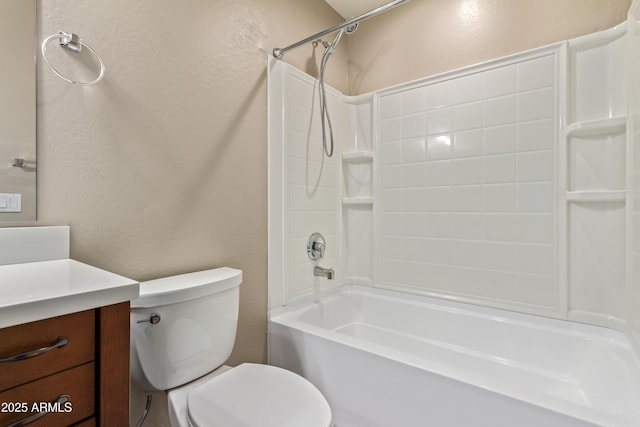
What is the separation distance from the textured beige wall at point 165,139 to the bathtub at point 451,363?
438 millimetres

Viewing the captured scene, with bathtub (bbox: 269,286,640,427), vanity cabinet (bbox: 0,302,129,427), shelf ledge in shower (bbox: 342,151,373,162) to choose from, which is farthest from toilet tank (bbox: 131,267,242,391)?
shelf ledge in shower (bbox: 342,151,373,162)

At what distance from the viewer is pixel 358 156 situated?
213 centimetres

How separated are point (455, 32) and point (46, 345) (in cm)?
223

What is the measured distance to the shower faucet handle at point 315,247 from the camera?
1.88 meters

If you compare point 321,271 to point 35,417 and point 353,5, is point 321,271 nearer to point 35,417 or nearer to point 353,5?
point 35,417

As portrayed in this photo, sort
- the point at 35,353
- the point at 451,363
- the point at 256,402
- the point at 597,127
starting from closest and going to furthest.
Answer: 1. the point at 35,353
2. the point at 256,402
3. the point at 597,127
4. the point at 451,363

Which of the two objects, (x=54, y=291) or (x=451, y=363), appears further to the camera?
(x=451, y=363)

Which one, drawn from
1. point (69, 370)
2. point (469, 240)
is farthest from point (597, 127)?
point (69, 370)

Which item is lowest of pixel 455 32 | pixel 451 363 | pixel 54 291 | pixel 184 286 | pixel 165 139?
pixel 451 363

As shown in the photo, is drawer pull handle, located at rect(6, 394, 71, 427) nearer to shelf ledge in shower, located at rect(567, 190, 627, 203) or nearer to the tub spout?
the tub spout

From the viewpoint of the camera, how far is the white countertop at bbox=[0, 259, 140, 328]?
515mm

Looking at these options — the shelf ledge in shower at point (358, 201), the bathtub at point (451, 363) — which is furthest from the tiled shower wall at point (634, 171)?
the shelf ledge in shower at point (358, 201)

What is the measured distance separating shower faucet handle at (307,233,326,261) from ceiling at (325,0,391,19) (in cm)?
155

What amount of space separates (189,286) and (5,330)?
56 centimetres
